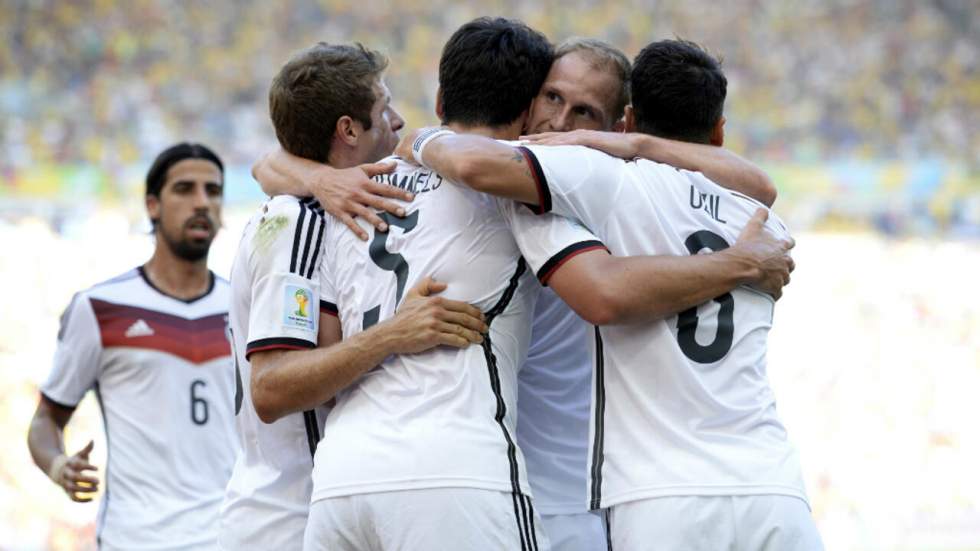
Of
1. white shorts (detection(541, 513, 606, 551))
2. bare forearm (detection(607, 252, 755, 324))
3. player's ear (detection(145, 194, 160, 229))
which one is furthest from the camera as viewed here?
player's ear (detection(145, 194, 160, 229))

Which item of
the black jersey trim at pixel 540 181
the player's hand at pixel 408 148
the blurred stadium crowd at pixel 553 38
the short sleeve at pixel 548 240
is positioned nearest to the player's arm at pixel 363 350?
the short sleeve at pixel 548 240

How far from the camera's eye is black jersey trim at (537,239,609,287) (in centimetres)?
316

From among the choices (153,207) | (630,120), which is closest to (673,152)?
(630,120)

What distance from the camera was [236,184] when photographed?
1430 centimetres

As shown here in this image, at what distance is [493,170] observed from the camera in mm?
3143

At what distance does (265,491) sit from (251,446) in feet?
0.55

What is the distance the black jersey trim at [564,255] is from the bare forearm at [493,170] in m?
0.15

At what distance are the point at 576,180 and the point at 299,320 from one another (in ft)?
2.80

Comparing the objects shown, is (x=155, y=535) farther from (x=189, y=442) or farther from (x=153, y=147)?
(x=153, y=147)

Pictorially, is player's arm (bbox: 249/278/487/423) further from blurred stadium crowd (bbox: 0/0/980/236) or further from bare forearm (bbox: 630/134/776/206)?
blurred stadium crowd (bbox: 0/0/980/236)

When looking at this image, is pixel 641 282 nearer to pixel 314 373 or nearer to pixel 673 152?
pixel 673 152

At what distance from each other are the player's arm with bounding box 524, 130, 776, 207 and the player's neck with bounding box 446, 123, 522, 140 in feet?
0.25

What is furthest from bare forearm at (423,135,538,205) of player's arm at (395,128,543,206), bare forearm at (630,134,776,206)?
bare forearm at (630,134,776,206)

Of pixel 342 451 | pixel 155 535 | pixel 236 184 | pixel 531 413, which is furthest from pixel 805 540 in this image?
pixel 236 184
